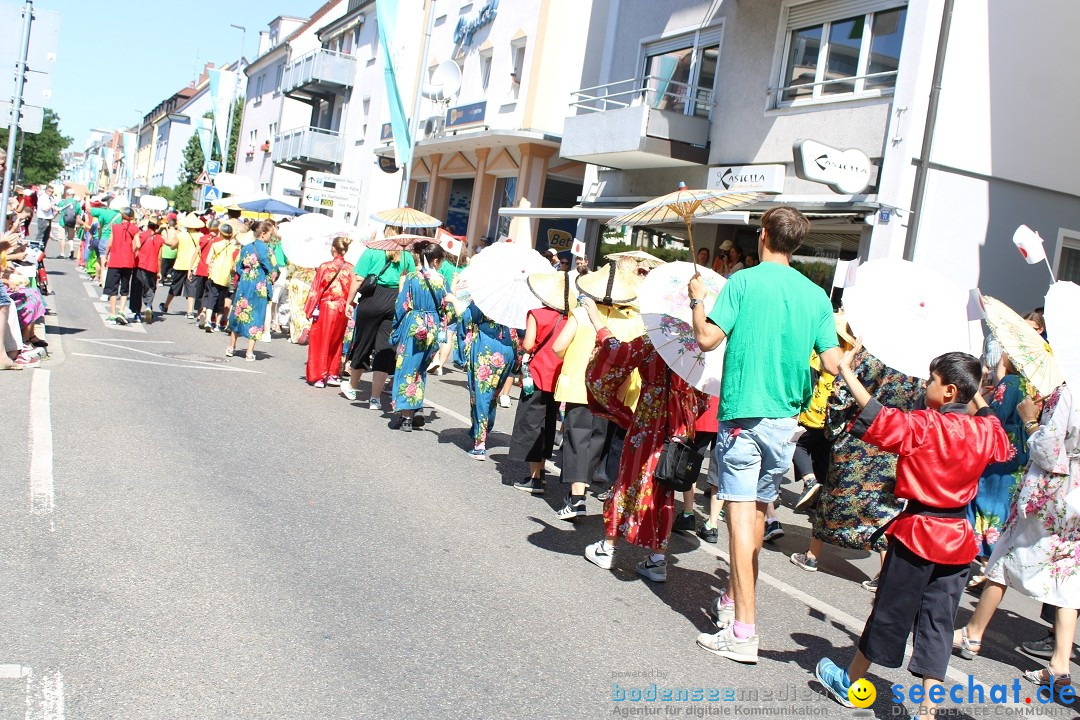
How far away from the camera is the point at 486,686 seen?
4.11 metres

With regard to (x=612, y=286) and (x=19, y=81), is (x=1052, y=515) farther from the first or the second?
(x=19, y=81)

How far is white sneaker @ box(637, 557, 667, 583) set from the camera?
6.05m

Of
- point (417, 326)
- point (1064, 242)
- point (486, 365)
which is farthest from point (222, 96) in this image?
point (486, 365)

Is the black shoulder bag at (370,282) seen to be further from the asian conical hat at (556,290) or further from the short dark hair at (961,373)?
the short dark hair at (961,373)

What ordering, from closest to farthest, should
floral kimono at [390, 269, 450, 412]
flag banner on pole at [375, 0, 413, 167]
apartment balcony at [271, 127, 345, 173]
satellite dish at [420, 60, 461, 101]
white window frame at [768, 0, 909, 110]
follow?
floral kimono at [390, 269, 450, 412], white window frame at [768, 0, 909, 110], flag banner on pole at [375, 0, 413, 167], satellite dish at [420, 60, 461, 101], apartment balcony at [271, 127, 345, 173]

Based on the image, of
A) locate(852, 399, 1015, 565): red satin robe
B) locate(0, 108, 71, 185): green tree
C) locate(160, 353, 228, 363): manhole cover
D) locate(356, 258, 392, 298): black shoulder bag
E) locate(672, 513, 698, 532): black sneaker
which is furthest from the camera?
locate(0, 108, 71, 185): green tree

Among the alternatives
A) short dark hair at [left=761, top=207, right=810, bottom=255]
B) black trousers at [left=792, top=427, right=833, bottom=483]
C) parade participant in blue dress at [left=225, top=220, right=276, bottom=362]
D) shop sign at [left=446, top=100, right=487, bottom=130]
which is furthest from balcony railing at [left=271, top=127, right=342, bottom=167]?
short dark hair at [left=761, top=207, right=810, bottom=255]

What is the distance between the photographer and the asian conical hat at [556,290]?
742 centimetres

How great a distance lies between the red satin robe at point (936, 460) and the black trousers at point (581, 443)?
11.2ft

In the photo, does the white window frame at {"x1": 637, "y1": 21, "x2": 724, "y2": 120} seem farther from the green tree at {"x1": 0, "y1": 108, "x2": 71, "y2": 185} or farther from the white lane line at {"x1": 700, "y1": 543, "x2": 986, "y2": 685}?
the green tree at {"x1": 0, "y1": 108, "x2": 71, "y2": 185}

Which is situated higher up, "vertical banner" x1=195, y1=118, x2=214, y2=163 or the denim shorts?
"vertical banner" x1=195, y1=118, x2=214, y2=163

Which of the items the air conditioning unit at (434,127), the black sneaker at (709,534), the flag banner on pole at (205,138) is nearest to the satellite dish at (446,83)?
the air conditioning unit at (434,127)

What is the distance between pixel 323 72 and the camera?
130 ft

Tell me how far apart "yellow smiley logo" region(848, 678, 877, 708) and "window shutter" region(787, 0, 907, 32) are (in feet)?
40.0
